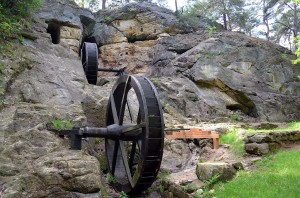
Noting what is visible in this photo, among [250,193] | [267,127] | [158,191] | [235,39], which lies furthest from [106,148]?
[235,39]

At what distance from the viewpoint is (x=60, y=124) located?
715cm

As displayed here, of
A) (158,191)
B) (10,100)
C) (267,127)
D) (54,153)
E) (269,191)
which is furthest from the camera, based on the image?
(267,127)

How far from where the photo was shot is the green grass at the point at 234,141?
812 centimetres

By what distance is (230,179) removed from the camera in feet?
21.2

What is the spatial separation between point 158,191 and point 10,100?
504 cm

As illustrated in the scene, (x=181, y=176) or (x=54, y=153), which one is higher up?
(x=54, y=153)

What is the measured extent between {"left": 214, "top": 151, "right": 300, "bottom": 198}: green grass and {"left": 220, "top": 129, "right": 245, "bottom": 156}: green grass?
0.87 m

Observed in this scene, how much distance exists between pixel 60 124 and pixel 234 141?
206 inches

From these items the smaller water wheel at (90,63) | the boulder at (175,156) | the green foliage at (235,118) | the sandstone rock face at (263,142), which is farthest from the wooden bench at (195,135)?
the smaller water wheel at (90,63)

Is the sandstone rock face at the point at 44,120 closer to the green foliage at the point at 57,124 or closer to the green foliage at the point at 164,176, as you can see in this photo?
the green foliage at the point at 57,124

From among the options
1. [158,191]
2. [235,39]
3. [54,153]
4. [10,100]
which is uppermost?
[235,39]

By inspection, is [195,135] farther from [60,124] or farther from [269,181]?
[60,124]

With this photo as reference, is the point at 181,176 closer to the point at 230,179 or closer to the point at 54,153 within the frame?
the point at 230,179

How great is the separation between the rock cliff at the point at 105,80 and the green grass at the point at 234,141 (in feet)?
9.70
